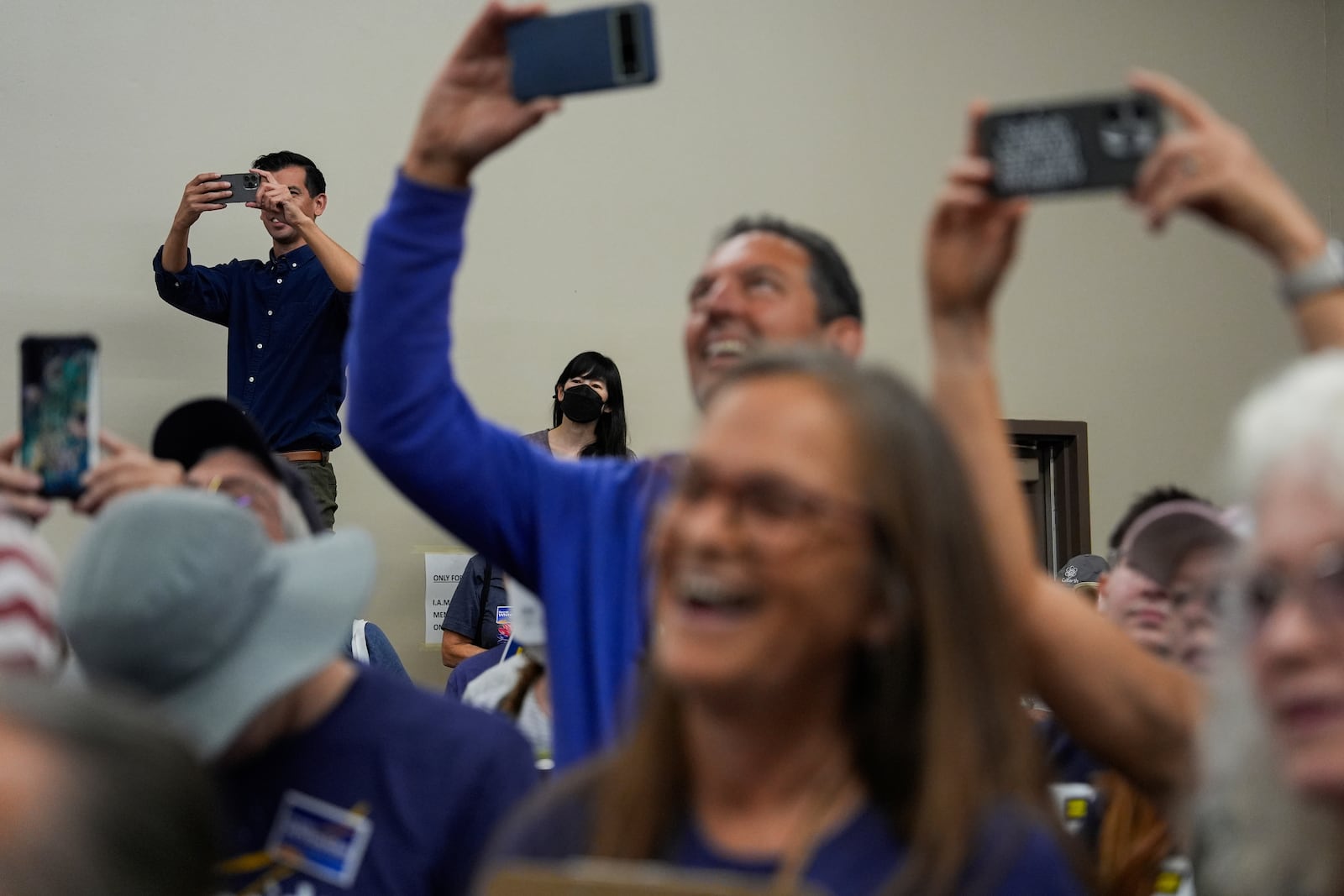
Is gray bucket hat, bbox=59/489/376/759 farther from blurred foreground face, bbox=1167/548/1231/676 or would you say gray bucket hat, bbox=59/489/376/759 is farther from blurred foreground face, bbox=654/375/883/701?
blurred foreground face, bbox=1167/548/1231/676

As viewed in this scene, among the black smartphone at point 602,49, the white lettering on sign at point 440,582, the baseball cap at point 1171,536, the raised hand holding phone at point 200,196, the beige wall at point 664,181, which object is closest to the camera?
the black smartphone at point 602,49

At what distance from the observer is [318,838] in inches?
62.2

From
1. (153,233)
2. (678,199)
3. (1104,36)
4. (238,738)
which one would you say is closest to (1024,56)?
(1104,36)

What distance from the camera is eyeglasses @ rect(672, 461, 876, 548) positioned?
3.89 feet

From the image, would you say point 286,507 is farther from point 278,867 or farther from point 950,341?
point 950,341

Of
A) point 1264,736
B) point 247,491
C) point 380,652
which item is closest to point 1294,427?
point 1264,736

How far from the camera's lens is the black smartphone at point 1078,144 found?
4.47 feet

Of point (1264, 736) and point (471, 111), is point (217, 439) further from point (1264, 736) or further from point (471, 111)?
point (1264, 736)

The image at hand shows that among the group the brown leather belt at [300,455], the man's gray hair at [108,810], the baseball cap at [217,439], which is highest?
the baseball cap at [217,439]

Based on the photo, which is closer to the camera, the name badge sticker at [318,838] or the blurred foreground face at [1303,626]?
the blurred foreground face at [1303,626]

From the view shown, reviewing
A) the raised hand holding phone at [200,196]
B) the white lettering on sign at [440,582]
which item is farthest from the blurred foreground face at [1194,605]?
the raised hand holding phone at [200,196]

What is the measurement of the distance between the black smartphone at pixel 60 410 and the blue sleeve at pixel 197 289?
10.6 feet

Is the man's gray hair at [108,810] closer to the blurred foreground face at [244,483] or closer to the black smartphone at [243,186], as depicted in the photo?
the blurred foreground face at [244,483]

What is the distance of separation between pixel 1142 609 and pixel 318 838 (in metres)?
1.12
